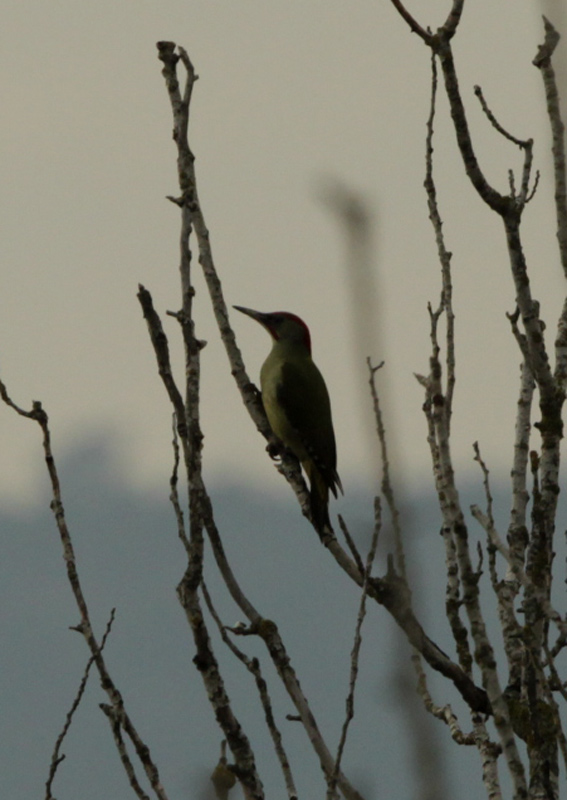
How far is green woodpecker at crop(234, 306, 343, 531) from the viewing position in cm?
810

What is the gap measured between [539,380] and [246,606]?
1.25 meters

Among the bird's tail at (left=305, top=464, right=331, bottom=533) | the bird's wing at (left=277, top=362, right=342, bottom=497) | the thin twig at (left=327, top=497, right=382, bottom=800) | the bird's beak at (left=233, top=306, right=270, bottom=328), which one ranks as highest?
the bird's beak at (left=233, top=306, right=270, bottom=328)

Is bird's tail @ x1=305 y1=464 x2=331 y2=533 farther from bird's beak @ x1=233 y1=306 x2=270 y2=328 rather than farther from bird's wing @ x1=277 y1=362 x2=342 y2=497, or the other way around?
bird's beak @ x1=233 y1=306 x2=270 y2=328

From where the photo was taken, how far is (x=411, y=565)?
2.19 meters

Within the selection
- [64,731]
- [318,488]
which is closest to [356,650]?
[64,731]

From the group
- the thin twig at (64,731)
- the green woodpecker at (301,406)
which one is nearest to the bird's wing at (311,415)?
the green woodpecker at (301,406)

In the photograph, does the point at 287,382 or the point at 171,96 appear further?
the point at 287,382

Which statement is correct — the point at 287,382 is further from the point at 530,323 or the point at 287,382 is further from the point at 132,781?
the point at 132,781

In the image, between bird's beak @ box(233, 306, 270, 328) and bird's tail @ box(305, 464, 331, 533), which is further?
bird's beak @ box(233, 306, 270, 328)

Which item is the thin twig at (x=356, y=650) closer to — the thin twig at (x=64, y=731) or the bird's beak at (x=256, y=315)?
the thin twig at (x=64, y=731)

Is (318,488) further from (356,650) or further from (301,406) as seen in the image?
(356,650)

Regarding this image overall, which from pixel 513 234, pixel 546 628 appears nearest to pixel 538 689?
pixel 546 628

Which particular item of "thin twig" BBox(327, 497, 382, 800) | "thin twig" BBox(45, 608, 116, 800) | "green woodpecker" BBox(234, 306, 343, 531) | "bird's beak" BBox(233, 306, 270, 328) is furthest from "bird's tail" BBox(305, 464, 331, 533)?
"thin twig" BBox(327, 497, 382, 800)

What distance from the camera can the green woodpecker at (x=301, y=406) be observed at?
8102 millimetres
